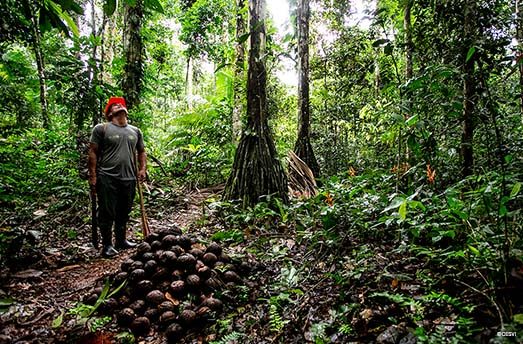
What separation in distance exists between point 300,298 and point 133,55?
6878mm

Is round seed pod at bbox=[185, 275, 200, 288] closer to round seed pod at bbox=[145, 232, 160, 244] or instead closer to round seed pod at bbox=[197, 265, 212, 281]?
round seed pod at bbox=[197, 265, 212, 281]

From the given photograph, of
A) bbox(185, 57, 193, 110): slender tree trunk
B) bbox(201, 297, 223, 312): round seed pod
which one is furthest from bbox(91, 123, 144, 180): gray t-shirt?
bbox(185, 57, 193, 110): slender tree trunk

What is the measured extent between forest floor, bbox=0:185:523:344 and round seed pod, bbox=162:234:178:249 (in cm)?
59

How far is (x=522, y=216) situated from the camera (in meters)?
2.00

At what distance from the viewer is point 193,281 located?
8.79 feet

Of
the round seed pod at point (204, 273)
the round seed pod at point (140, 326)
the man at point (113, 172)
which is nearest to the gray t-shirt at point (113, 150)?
the man at point (113, 172)

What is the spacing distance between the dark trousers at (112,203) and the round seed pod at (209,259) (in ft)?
5.67

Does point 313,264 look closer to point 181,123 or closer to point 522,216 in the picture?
point 522,216

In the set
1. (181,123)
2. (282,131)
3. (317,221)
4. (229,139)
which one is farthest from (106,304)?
(282,131)

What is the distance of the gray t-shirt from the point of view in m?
4.06

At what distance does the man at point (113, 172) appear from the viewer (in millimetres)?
4051

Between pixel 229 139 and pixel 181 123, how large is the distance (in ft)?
5.10

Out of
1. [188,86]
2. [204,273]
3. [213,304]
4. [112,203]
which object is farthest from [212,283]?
[188,86]

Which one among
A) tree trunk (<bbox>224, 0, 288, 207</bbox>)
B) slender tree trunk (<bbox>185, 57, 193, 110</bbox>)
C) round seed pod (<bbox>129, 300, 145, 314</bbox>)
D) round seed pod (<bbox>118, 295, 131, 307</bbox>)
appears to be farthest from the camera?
slender tree trunk (<bbox>185, 57, 193, 110</bbox>)
